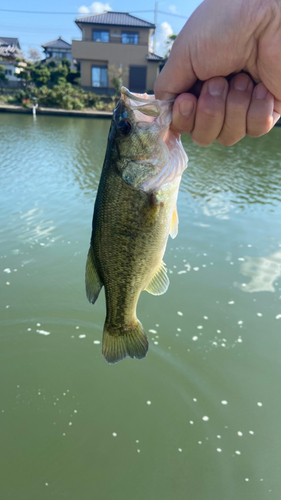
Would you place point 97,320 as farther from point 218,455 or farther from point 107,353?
point 107,353

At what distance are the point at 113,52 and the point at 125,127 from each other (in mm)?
34514

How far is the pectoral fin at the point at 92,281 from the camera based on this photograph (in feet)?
6.19

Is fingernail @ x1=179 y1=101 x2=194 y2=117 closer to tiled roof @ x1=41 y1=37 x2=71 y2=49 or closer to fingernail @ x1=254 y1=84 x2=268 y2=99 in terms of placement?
fingernail @ x1=254 y1=84 x2=268 y2=99

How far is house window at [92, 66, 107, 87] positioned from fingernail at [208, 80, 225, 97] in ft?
110

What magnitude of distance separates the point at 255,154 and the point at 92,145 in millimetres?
7278

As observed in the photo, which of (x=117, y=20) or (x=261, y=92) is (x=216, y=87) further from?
(x=117, y=20)

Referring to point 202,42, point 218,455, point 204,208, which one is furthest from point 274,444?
point 204,208

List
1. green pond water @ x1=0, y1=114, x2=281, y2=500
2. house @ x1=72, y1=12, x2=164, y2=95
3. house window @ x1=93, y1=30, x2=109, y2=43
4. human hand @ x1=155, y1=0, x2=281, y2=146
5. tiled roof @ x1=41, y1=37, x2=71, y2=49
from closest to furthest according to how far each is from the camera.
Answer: human hand @ x1=155, y1=0, x2=281, y2=146
green pond water @ x1=0, y1=114, x2=281, y2=500
house @ x1=72, y1=12, x2=164, y2=95
house window @ x1=93, y1=30, x2=109, y2=43
tiled roof @ x1=41, y1=37, x2=71, y2=49

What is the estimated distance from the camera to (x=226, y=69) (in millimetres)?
1673

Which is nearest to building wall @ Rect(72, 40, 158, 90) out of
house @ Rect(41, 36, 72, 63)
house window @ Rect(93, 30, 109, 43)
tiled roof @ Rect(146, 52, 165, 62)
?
tiled roof @ Rect(146, 52, 165, 62)

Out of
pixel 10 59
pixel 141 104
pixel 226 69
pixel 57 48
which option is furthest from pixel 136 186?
pixel 57 48

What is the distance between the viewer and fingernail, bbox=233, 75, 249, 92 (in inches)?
67.6

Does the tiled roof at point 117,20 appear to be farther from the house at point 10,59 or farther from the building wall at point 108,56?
the house at point 10,59

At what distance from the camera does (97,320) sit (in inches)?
165
